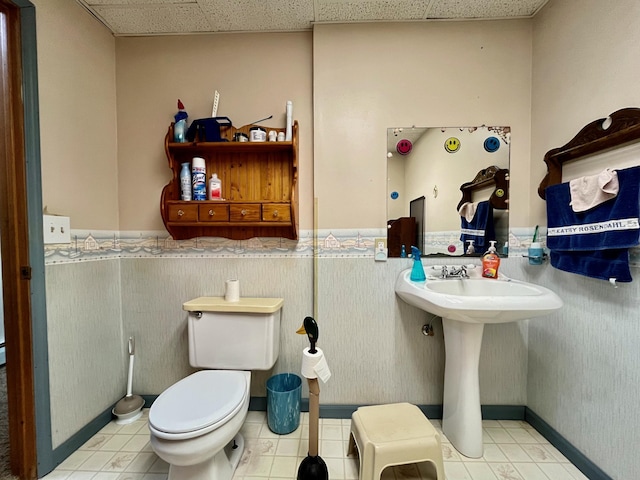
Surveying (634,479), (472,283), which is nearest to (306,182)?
(472,283)

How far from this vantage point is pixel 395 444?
3.31 ft

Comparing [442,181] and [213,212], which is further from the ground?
[442,181]

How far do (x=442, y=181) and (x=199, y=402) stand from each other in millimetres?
1521

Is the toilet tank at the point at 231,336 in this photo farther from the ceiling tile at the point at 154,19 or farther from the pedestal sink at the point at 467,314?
the ceiling tile at the point at 154,19

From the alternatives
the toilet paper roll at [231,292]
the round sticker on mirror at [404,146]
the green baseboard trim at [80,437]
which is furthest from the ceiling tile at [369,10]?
the green baseboard trim at [80,437]

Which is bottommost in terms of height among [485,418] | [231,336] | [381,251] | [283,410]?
[485,418]

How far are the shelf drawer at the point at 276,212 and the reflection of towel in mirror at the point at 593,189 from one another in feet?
4.04

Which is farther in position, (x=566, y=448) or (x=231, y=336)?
(x=231, y=336)

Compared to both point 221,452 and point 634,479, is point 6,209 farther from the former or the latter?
point 634,479

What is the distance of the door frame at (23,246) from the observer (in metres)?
1.10

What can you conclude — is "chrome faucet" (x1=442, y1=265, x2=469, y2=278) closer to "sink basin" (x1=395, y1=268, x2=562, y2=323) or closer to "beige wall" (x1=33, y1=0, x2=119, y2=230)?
"sink basin" (x1=395, y1=268, x2=562, y2=323)

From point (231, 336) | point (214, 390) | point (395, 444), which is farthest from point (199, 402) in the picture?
point (395, 444)

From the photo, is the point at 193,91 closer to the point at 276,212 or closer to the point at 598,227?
the point at 276,212

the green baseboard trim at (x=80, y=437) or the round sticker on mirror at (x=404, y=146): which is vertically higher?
the round sticker on mirror at (x=404, y=146)
